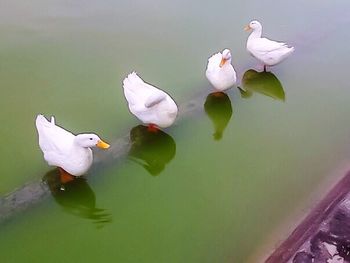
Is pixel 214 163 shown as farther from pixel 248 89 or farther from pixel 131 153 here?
pixel 248 89

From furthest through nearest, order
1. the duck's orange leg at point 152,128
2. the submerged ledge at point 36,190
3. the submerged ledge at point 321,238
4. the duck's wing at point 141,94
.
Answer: the duck's orange leg at point 152,128
the duck's wing at point 141,94
the submerged ledge at point 36,190
the submerged ledge at point 321,238

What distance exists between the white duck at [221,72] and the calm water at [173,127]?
129mm

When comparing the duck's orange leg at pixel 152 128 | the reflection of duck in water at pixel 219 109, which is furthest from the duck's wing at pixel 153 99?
the reflection of duck in water at pixel 219 109

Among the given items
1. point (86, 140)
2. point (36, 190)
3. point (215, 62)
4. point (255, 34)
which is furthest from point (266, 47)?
point (36, 190)

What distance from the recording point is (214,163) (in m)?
2.65

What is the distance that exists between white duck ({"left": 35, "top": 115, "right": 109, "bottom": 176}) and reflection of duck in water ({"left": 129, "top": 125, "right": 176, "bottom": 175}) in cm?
28

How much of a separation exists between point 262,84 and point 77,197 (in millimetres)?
1305

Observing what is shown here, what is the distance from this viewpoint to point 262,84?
125 inches

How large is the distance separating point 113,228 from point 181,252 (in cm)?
30

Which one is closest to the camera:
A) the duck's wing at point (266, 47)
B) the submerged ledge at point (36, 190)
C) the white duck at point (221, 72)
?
the submerged ledge at point (36, 190)

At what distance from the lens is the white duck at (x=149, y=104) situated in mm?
2553

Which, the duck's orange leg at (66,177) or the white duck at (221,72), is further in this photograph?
the white duck at (221,72)

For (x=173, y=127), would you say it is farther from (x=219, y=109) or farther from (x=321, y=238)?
(x=321, y=238)

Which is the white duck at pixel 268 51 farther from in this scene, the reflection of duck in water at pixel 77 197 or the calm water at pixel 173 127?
the reflection of duck in water at pixel 77 197
